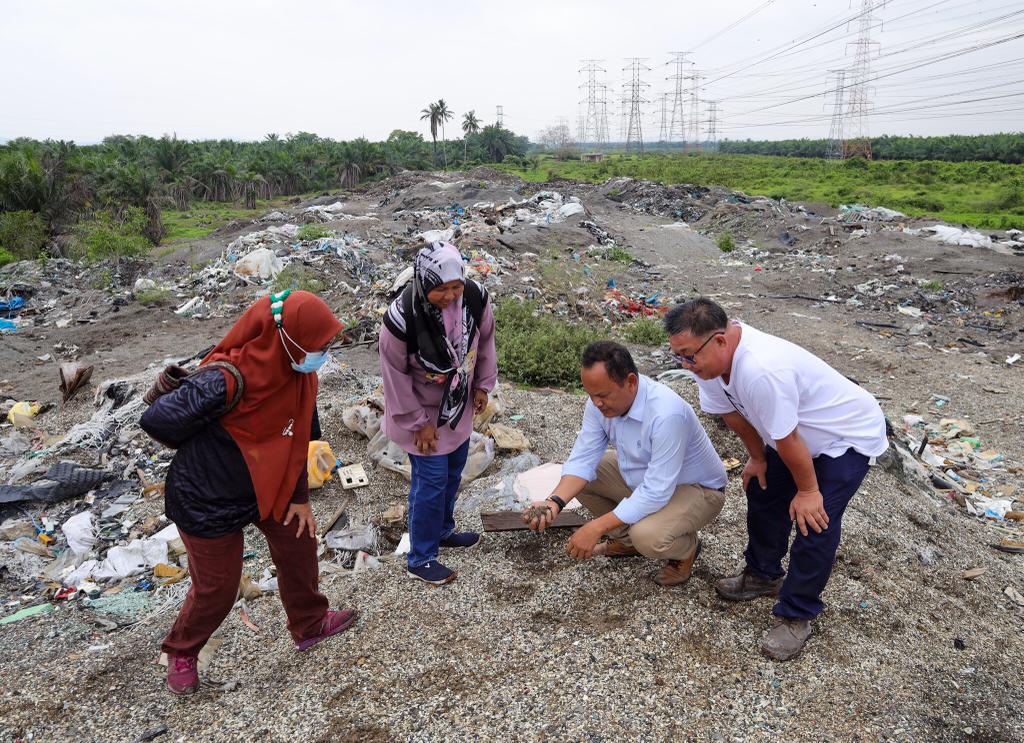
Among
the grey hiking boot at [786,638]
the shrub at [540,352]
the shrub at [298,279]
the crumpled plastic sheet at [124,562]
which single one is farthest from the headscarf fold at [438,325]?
the shrub at [298,279]

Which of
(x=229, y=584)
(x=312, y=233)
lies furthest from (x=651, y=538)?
(x=312, y=233)

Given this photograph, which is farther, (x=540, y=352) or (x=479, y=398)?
(x=540, y=352)

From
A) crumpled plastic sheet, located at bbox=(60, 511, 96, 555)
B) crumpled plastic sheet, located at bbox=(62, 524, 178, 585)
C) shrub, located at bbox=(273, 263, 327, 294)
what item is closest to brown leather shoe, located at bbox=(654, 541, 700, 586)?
crumpled plastic sheet, located at bbox=(62, 524, 178, 585)

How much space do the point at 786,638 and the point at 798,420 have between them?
0.90m

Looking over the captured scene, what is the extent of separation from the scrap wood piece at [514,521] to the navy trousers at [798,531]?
1.01m

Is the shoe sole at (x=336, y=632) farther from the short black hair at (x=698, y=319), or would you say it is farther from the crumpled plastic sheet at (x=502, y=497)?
the short black hair at (x=698, y=319)

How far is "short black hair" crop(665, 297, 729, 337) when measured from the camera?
2.24m

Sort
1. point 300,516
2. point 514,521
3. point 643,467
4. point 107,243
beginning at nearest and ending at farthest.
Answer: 1. point 300,516
2. point 643,467
3. point 514,521
4. point 107,243

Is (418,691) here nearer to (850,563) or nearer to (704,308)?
(704,308)

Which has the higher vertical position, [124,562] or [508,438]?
[508,438]

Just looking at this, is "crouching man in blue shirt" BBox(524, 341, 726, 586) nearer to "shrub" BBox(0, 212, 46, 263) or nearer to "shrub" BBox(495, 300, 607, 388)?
"shrub" BBox(495, 300, 607, 388)

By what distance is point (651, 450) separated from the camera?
268cm

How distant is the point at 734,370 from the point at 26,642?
3480mm

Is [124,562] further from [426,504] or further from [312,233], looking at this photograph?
[312,233]
